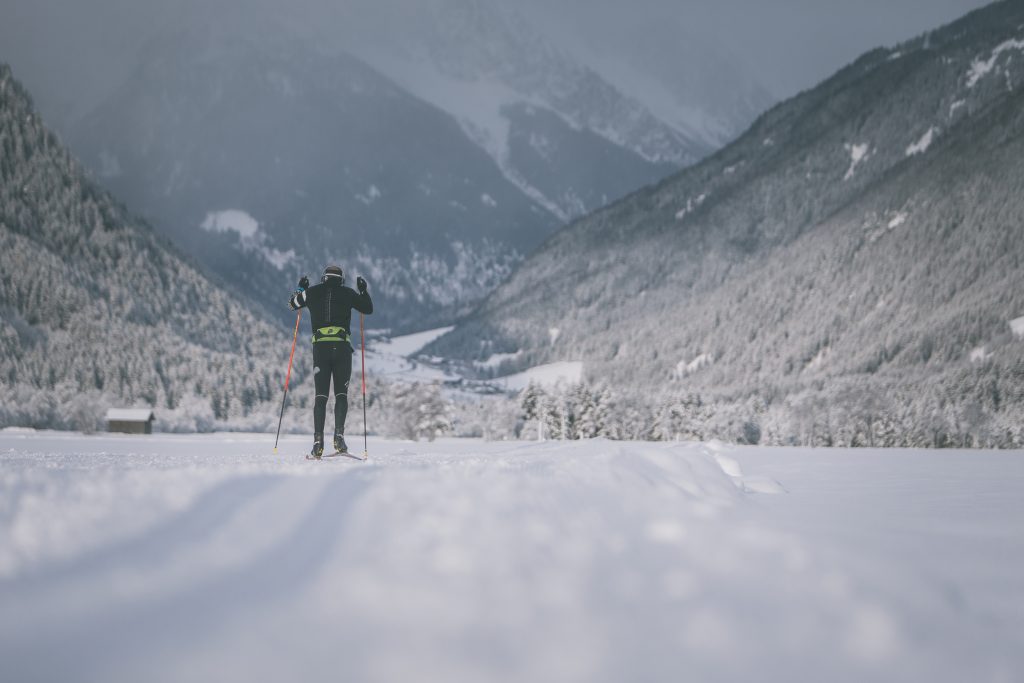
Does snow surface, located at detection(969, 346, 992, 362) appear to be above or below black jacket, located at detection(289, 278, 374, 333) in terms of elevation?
above

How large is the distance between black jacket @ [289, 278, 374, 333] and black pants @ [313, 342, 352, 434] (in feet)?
1.10

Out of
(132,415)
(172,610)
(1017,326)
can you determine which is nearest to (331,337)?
(172,610)

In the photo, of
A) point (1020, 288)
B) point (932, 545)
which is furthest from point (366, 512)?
point (1020, 288)

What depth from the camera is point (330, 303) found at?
380 inches

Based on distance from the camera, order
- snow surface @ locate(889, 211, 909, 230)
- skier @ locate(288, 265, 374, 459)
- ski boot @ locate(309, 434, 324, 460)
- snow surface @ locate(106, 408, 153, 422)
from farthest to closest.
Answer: snow surface @ locate(889, 211, 909, 230), snow surface @ locate(106, 408, 153, 422), skier @ locate(288, 265, 374, 459), ski boot @ locate(309, 434, 324, 460)

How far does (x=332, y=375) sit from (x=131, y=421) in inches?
2203

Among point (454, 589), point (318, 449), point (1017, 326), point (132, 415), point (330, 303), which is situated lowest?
point (454, 589)

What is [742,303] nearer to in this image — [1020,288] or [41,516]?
[1020,288]

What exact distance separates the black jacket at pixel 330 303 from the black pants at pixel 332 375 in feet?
1.10

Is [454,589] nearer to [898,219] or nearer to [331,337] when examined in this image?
[331,337]

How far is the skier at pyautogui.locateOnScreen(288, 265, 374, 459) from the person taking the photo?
967 centimetres

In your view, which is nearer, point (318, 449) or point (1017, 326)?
point (318, 449)

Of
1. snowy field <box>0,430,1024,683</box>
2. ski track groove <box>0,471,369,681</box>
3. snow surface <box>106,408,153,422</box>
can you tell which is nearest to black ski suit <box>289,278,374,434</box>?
snowy field <box>0,430,1024,683</box>

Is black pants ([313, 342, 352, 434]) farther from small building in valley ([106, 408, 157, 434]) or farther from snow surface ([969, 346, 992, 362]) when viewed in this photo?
snow surface ([969, 346, 992, 362])
